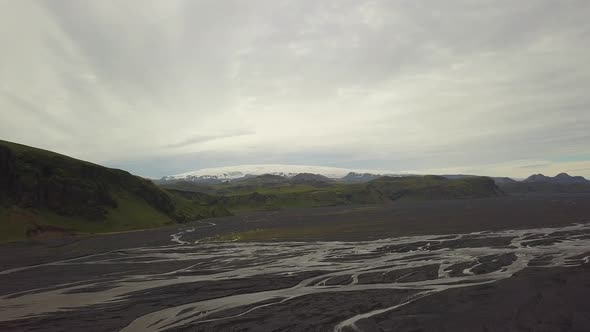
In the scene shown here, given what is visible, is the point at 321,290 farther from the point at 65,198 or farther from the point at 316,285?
the point at 65,198

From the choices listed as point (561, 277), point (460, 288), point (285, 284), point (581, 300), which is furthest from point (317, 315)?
point (561, 277)

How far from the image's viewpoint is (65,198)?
13262 cm

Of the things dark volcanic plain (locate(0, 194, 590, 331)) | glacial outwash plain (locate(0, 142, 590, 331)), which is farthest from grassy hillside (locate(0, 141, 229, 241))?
dark volcanic plain (locate(0, 194, 590, 331))

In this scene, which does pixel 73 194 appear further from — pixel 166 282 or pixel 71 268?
pixel 166 282

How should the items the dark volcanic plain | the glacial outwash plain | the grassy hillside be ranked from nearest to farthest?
the dark volcanic plain → the glacial outwash plain → the grassy hillside

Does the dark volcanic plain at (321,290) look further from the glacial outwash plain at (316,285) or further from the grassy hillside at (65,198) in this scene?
the grassy hillside at (65,198)

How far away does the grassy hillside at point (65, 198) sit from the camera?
11575cm

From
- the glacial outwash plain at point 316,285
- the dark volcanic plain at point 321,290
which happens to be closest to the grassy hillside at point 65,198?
the glacial outwash plain at point 316,285

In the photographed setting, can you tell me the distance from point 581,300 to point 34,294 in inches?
1906

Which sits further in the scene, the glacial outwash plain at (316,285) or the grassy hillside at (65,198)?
the grassy hillside at (65,198)

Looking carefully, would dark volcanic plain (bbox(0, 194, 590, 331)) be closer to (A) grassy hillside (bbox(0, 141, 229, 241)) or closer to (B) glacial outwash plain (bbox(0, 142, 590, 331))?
(B) glacial outwash plain (bbox(0, 142, 590, 331))

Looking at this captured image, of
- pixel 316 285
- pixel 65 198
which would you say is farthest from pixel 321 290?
pixel 65 198

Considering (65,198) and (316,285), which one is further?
(65,198)

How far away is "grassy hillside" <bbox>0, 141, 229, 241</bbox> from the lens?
115750 millimetres
